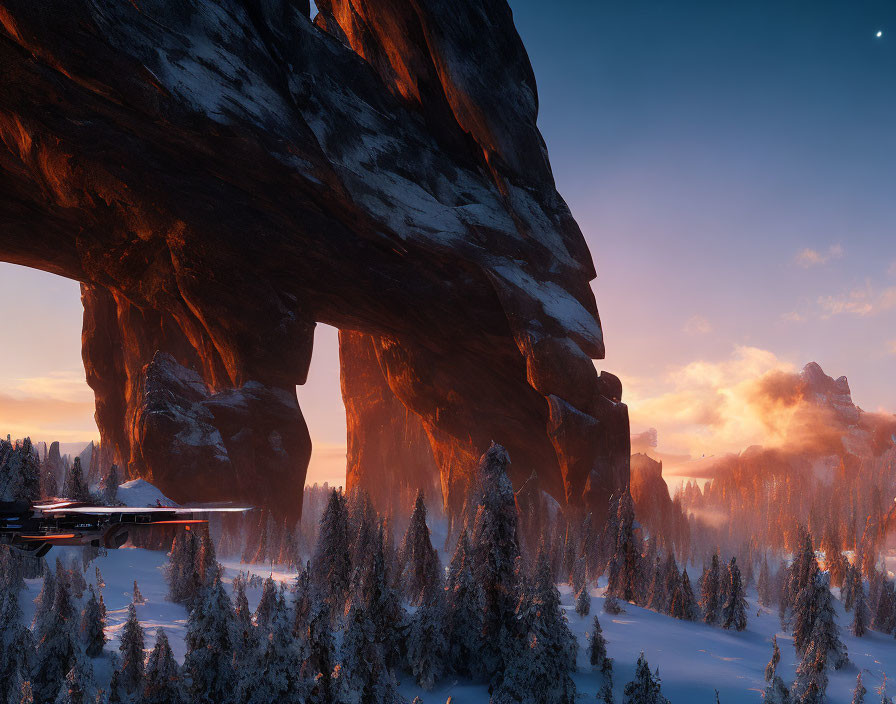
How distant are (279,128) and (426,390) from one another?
3326 cm

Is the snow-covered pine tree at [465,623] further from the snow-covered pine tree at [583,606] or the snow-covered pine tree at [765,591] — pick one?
the snow-covered pine tree at [765,591]

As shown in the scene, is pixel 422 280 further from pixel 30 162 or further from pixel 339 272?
pixel 30 162

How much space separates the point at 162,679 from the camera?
16812mm

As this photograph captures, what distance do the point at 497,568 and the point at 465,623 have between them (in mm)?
3013

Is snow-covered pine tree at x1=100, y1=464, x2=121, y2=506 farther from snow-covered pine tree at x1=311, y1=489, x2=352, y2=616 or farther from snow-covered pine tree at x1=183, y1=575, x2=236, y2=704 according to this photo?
snow-covered pine tree at x1=183, y1=575, x2=236, y2=704

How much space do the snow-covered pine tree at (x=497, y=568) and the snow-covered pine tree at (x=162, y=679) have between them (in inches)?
444

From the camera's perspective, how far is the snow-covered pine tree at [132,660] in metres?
18.8

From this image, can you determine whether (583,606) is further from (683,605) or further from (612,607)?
(683,605)

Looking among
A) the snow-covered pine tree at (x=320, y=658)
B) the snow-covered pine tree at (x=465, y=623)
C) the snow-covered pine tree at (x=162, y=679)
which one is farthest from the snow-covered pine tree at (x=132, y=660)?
the snow-covered pine tree at (x=465, y=623)

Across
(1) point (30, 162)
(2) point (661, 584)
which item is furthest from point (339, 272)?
(2) point (661, 584)

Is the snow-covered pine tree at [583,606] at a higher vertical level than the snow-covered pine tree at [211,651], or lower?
lower

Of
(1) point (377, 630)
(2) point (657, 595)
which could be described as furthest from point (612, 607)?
(1) point (377, 630)

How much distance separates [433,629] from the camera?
23234 mm

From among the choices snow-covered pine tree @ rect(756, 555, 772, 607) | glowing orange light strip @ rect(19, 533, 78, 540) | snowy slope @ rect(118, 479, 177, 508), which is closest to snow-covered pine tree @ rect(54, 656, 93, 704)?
glowing orange light strip @ rect(19, 533, 78, 540)
